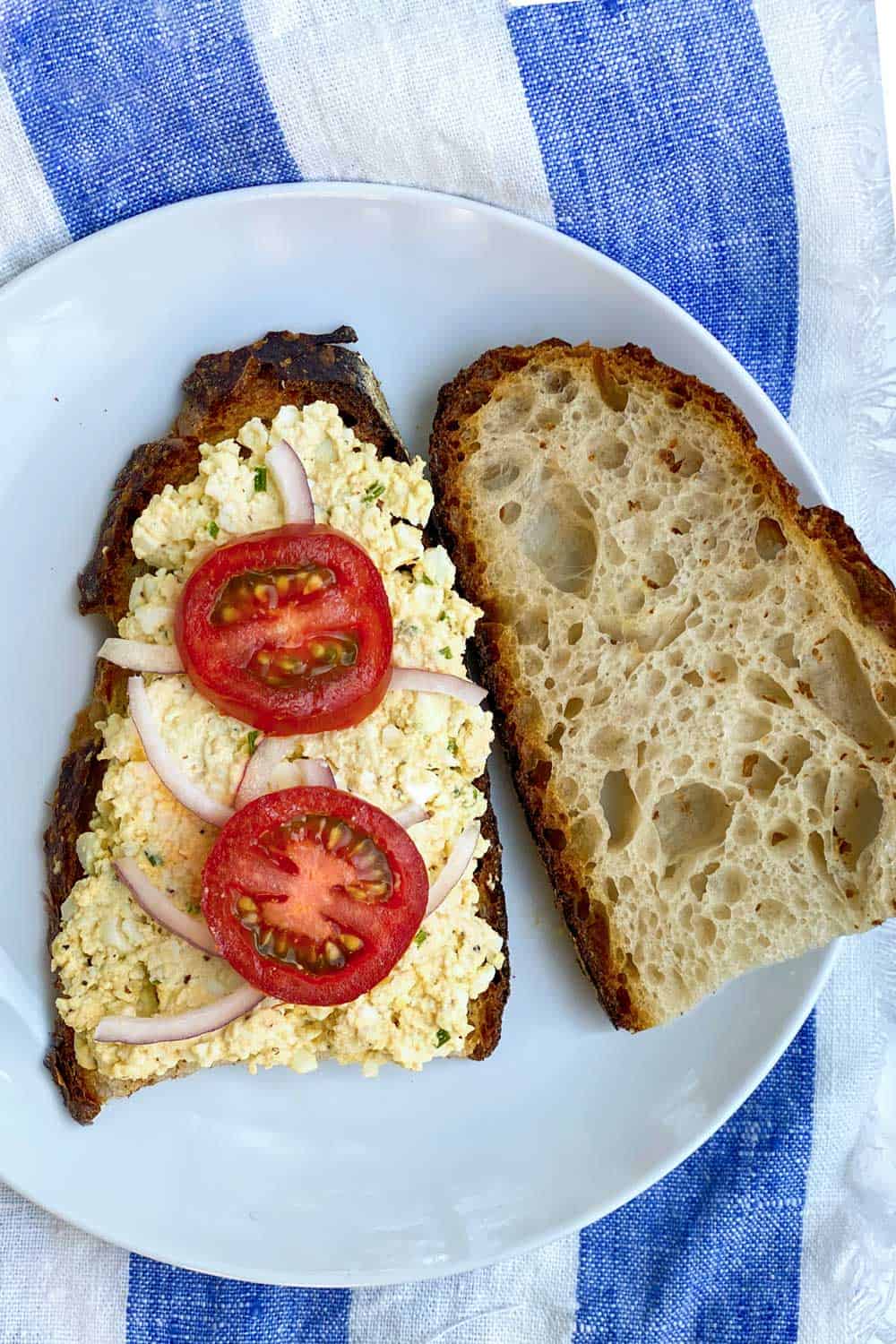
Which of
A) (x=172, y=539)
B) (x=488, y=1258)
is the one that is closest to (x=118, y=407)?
(x=172, y=539)

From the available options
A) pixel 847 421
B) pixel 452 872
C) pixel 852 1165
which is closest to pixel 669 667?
pixel 452 872

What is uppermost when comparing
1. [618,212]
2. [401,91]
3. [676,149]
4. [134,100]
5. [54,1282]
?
[134,100]

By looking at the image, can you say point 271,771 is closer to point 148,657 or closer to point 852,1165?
point 148,657

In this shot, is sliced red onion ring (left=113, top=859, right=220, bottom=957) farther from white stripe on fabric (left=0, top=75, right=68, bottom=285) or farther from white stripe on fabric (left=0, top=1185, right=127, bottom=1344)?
white stripe on fabric (left=0, top=75, right=68, bottom=285)

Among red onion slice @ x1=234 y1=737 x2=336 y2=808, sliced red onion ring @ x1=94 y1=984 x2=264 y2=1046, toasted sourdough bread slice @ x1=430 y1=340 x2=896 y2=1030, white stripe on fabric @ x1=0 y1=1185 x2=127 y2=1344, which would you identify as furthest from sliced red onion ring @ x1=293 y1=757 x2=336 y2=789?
white stripe on fabric @ x1=0 y1=1185 x2=127 y2=1344

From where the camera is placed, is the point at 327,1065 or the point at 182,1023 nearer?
the point at 182,1023

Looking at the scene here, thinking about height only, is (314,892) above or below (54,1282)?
above

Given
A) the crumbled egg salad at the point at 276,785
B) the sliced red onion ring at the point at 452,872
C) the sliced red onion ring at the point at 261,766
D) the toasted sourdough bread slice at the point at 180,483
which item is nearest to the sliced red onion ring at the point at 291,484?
the crumbled egg salad at the point at 276,785
